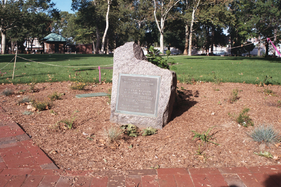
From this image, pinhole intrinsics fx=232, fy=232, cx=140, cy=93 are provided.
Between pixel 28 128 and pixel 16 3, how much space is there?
122 feet

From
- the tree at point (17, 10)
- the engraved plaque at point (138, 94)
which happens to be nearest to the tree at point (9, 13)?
the tree at point (17, 10)

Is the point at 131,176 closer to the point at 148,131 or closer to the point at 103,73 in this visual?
the point at 148,131

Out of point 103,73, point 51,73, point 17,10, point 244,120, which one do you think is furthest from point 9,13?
point 244,120

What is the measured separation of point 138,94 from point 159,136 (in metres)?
0.87

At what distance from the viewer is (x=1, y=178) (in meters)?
2.54

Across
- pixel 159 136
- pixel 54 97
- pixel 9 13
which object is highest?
pixel 9 13

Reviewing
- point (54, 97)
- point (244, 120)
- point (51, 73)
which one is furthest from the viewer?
point (51, 73)

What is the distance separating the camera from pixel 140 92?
4242 mm

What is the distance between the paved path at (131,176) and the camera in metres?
2.50

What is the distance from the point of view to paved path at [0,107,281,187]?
2.50m

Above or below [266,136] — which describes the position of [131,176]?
below

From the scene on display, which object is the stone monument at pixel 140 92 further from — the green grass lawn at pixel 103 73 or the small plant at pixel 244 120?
the small plant at pixel 244 120

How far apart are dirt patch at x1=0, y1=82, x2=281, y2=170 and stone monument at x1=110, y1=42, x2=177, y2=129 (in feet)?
Result: 1.03

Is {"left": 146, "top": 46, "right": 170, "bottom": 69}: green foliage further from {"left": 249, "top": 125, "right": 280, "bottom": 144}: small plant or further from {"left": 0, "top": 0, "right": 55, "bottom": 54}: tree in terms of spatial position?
{"left": 0, "top": 0, "right": 55, "bottom": 54}: tree
